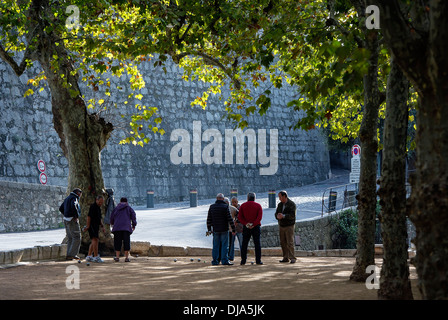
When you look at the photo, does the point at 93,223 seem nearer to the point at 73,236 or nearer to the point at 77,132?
the point at 73,236

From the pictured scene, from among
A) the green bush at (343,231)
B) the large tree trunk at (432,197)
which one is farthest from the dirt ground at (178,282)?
the green bush at (343,231)

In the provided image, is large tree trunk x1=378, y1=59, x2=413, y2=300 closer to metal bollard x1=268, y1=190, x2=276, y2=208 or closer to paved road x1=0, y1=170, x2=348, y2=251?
paved road x1=0, y1=170, x2=348, y2=251

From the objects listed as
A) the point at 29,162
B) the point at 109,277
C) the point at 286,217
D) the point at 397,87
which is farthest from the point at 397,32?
the point at 29,162

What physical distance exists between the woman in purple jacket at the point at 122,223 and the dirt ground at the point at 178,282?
45cm

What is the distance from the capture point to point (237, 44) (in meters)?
13.3

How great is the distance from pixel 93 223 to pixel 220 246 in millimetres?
2753

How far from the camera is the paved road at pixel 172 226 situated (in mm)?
18641

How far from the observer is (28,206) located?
2259 cm

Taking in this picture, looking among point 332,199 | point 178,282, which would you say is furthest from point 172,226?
point 178,282

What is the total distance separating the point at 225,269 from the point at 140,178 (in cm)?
2007

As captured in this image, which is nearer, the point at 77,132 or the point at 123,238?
the point at 123,238

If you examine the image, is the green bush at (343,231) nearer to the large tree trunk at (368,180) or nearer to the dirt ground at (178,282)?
the dirt ground at (178,282)

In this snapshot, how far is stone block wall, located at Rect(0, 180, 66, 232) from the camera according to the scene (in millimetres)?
21609

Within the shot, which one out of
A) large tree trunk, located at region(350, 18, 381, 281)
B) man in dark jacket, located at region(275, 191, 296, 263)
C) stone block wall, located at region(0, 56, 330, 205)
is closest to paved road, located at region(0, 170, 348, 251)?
stone block wall, located at region(0, 56, 330, 205)
